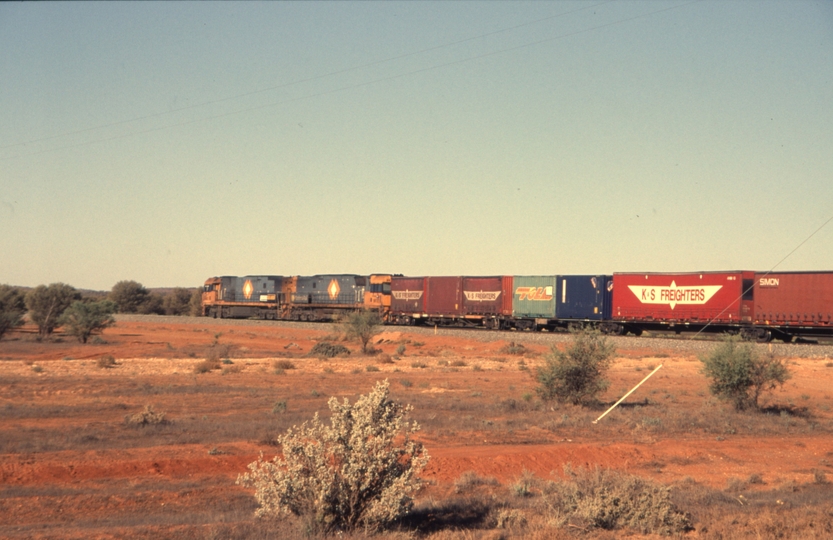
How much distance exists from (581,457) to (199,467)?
801cm

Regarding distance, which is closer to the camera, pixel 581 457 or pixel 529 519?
pixel 529 519

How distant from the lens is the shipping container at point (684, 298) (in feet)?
131

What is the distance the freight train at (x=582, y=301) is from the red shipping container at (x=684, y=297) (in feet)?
0.18

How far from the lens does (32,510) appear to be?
34.9 ft

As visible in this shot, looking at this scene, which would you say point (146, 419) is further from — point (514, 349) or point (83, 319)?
point (83, 319)

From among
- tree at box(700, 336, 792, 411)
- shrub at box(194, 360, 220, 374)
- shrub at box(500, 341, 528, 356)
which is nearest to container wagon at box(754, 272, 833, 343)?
shrub at box(500, 341, 528, 356)

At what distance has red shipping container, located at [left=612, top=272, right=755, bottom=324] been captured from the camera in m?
39.9

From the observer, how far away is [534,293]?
49562mm

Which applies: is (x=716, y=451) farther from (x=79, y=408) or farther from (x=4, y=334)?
(x=4, y=334)

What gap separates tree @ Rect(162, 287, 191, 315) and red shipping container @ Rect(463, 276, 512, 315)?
68870 millimetres

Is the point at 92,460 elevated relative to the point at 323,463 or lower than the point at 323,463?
lower

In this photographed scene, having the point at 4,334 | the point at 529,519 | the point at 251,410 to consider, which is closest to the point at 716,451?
the point at 529,519

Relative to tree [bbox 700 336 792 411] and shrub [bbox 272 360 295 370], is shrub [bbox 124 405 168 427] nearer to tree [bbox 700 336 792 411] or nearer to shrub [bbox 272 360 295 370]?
shrub [bbox 272 360 295 370]

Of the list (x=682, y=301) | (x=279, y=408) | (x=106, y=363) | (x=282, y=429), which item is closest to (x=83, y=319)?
(x=106, y=363)
